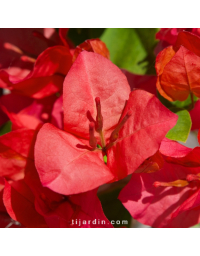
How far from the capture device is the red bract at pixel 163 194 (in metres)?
0.44

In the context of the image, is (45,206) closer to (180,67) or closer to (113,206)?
(113,206)

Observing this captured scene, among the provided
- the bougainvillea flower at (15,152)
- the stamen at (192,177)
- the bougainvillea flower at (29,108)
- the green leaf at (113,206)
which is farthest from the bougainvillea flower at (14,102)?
the stamen at (192,177)

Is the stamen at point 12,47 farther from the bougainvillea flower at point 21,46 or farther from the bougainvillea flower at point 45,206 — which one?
the bougainvillea flower at point 45,206

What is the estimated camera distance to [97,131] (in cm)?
44

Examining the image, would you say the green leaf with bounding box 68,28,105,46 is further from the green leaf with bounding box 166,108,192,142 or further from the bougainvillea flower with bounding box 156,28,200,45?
the green leaf with bounding box 166,108,192,142

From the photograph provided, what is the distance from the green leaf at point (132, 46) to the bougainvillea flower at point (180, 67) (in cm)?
9

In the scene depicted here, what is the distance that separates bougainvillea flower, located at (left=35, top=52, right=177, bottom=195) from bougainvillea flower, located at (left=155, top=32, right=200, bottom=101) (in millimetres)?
77

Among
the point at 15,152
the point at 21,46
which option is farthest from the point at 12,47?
the point at 15,152

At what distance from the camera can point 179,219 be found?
1.58 ft

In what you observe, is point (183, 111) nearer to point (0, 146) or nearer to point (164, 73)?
point (164, 73)

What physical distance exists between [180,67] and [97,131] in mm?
168

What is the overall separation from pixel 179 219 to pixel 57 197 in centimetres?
22

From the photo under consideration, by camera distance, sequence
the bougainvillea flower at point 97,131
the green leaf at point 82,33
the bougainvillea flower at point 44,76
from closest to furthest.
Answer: the bougainvillea flower at point 97,131 < the bougainvillea flower at point 44,76 < the green leaf at point 82,33

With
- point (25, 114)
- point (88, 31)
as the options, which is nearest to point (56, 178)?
point (25, 114)
